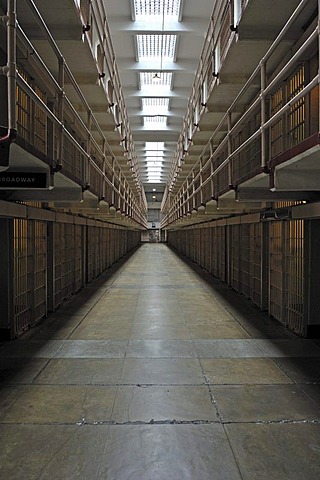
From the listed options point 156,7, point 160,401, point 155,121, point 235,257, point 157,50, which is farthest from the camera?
point 155,121

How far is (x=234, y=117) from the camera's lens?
720 cm

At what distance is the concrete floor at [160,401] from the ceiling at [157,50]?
20.3ft

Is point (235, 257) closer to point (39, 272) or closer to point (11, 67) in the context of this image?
point (39, 272)

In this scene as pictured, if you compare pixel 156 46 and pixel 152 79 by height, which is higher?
pixel 156 46

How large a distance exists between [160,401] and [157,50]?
346 inches

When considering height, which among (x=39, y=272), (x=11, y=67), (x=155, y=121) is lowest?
(x=39, y=272)

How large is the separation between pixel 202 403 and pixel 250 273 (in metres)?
4.80

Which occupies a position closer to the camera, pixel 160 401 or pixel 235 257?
pixel 160 401

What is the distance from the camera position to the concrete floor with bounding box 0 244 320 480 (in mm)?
2354

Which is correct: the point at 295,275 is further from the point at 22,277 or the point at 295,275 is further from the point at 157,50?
the point at 157,50

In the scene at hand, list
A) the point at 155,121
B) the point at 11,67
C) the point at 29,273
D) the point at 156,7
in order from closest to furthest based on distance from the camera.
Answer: the point at 11,67, the point at 29,273, the point at 156,7, the point at 155,121

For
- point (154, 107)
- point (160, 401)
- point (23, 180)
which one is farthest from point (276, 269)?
point (154, 107)

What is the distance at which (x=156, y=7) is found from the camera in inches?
318

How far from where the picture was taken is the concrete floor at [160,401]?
7.72ft
